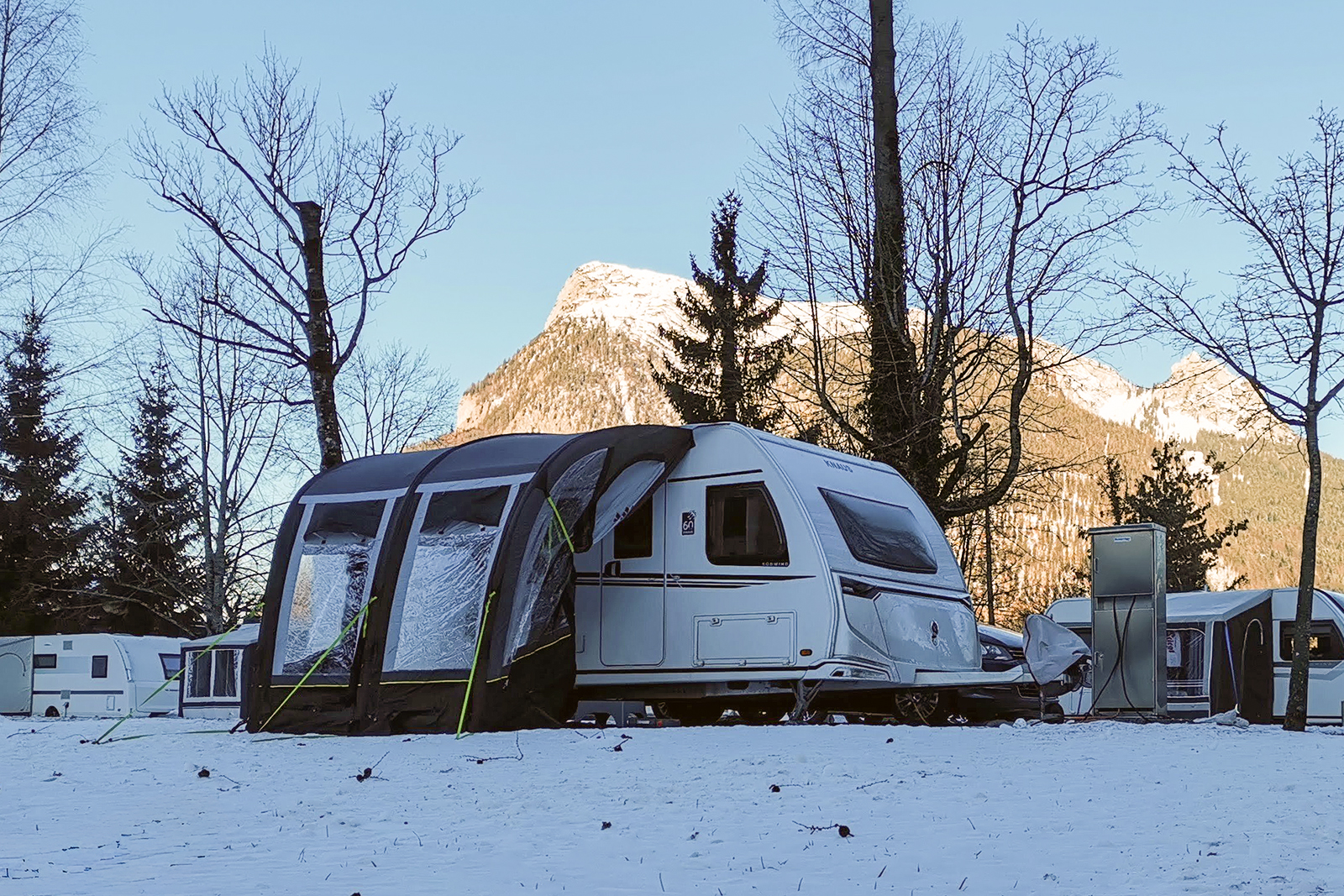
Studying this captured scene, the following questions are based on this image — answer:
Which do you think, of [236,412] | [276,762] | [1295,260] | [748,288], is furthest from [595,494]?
[748,288]

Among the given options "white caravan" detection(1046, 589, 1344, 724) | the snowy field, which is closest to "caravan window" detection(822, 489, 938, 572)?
the snowy field

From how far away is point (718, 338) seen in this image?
41.5 meters

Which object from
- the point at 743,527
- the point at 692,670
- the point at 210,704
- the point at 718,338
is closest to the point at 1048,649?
the point at 743,527

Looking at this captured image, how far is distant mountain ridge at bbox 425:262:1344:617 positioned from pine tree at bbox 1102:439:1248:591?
55.0 inches

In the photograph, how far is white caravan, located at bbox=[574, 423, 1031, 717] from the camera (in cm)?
1194

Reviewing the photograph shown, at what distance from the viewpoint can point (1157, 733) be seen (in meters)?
10.6

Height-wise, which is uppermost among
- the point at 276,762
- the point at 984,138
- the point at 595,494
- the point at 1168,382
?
the point at 984,138

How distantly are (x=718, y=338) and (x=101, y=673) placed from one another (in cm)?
1813

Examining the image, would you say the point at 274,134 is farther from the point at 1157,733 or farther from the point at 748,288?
the point at 748,288

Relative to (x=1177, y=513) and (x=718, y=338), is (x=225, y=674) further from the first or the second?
(x=1177, y=513)

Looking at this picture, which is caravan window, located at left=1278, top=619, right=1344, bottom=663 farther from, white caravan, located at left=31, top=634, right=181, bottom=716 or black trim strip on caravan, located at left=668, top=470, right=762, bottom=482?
white caravan, located at left=31, top=634, right=181, bottom=716

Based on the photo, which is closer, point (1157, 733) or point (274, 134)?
point (1157, 733)

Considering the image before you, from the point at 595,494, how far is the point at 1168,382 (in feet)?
33.9

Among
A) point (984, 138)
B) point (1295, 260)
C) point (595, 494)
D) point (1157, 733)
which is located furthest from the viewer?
point (984, 138)
